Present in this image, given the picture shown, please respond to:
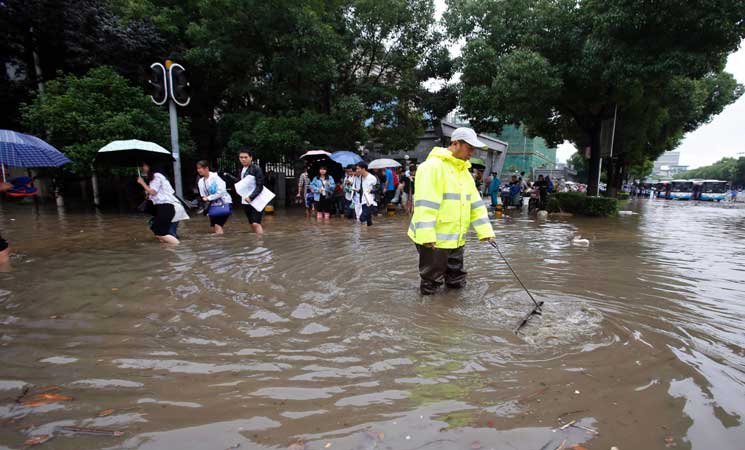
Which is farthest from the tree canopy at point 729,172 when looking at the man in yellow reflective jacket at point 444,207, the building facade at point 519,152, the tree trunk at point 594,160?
the man in yellow reflective jacket at point 444,207

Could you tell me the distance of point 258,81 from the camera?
1477 centimetres

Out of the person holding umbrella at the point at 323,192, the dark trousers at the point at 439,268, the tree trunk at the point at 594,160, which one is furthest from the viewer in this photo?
the tree trunk at the point at 594,160

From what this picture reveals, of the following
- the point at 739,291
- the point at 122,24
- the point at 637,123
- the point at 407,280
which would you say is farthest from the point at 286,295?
the point at 637,123

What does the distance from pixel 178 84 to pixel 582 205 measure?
12.9 m

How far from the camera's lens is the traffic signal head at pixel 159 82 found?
27.6 feet

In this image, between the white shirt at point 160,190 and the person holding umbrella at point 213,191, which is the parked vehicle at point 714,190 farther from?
the white shirt at point 160,190

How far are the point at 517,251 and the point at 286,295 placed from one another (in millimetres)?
4438

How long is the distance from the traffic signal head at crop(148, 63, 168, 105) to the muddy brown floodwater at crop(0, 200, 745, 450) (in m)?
4.21

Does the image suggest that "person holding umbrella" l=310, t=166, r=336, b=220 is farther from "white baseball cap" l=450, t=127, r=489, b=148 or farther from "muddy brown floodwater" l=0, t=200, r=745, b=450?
"white baseball cap" l=450, t=127, r=489, b=148

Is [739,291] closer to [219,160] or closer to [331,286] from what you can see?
[331,286]

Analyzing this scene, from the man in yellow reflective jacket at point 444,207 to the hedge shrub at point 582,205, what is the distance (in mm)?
11367

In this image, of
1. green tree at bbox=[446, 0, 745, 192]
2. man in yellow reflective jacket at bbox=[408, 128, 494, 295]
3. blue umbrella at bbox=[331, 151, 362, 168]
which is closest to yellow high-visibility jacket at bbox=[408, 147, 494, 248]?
man in yellow reflective jacket at bbox=[408, 128, 494, 295]

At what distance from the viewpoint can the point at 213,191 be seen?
7160 millimetres

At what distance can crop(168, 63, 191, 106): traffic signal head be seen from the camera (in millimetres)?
8430
